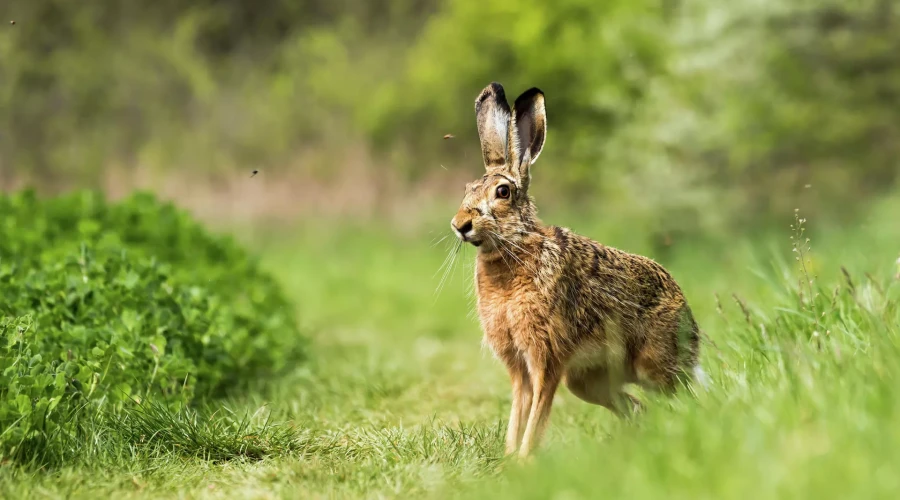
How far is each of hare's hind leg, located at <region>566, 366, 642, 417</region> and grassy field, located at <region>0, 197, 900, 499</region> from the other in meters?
0.21

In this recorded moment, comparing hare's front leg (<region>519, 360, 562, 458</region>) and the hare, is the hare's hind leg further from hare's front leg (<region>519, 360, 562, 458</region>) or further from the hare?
hare's front leg (<region>519, 360, 562, 458</region>)

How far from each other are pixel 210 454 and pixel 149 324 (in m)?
1.70

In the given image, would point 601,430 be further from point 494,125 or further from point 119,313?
point 119,313

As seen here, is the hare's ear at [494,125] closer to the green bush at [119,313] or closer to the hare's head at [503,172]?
the hare's head at [503,172]

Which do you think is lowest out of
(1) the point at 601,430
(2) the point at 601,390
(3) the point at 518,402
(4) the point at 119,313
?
(4) the point at 119,313

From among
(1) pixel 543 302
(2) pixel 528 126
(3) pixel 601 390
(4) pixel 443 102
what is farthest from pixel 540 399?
(4) pixel 443 102

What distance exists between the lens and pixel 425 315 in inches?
455

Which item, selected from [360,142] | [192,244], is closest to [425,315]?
[192,244]

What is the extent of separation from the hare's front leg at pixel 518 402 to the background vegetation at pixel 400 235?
0.15 meters

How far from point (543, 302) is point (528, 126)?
87cm

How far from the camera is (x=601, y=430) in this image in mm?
5223

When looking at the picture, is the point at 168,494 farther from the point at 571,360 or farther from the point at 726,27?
the point at 726,27

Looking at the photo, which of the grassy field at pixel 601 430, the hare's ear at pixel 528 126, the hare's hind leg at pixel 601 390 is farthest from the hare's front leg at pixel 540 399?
the hare's ear at pixel 528 126

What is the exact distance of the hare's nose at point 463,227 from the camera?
4.53 metres
